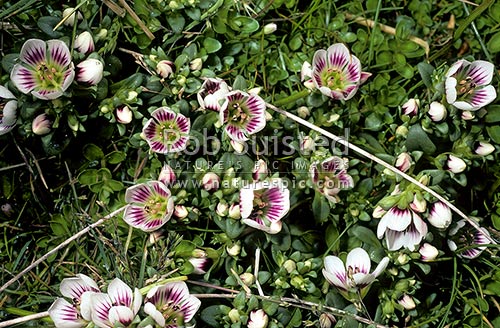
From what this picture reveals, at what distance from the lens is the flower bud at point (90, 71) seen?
5.91 feet

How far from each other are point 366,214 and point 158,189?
559mm

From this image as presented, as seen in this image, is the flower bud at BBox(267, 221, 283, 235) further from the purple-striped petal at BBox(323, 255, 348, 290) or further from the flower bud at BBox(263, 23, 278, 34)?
the flower bud at BBox(263, 23, 278, 34)

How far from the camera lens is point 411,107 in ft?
6.17

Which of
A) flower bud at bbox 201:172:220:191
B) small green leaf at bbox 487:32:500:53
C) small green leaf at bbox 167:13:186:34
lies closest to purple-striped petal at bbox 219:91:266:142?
flower bud at bbox 201:172:220:191

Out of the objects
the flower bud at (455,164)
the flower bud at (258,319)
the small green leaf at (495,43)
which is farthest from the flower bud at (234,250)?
the small green leaf at (495,43)

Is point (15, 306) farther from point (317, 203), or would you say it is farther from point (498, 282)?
point (498, 282)

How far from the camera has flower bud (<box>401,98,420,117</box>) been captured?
1876 millimetres

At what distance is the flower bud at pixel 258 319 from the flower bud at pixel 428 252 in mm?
435

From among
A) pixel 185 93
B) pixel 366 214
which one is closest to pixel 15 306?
pixel 185 93

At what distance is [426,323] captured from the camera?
6.31 feet

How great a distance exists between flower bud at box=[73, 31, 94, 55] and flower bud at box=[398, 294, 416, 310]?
105 centimetres

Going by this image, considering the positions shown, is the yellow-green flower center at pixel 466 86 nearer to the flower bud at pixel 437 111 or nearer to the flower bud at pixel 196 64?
the flower bud at pixel 437 111

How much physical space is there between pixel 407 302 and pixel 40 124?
3.48 feet

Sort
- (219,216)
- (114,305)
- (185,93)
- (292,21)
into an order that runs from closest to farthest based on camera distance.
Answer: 1. (114,305)
2. (219,216)
3. (185,93)
4. (292,21)
